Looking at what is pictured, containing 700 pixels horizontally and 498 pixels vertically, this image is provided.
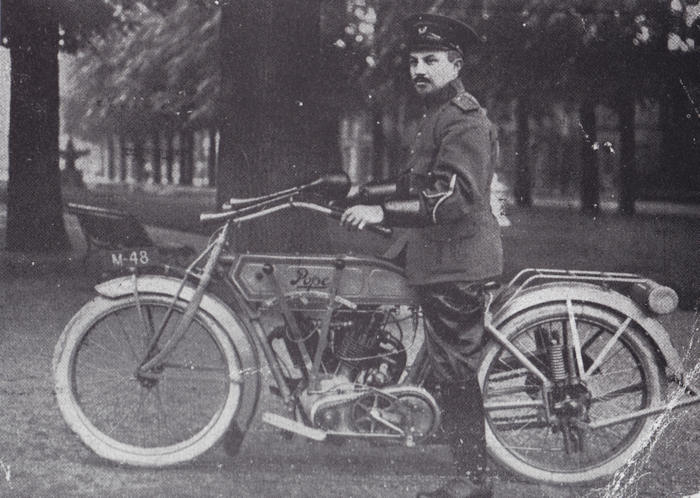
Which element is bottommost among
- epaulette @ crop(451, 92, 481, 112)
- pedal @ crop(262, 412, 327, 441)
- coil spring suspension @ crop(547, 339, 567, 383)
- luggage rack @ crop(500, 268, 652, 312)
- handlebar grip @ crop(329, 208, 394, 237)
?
pedal @ crop(262, 412, 327, 441)

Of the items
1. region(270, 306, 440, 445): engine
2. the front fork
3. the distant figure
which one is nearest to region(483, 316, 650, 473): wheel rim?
region(270, 306, 440, 445): engine

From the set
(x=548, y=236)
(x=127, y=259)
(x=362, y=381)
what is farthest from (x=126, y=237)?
(x=548, y=236)

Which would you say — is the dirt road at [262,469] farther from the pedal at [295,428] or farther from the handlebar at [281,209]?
the handlebar at [281,209]

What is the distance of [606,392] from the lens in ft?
12.9

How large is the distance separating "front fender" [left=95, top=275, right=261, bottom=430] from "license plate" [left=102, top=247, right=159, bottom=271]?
0.05 meters

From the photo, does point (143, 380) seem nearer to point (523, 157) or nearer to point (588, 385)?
point (588, 385)

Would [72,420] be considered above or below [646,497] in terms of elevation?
above

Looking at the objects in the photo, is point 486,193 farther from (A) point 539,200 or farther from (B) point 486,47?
(A) point 539,200

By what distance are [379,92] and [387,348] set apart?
188 inches

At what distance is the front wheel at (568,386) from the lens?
3.85 meters

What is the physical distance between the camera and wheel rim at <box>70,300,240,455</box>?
3.87m

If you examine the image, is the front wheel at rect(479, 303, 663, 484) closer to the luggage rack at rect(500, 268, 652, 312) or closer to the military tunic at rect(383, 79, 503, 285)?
the luggage rack at rect(500, 268, 652, 312)

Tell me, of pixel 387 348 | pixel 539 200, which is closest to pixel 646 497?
pixel 387 348

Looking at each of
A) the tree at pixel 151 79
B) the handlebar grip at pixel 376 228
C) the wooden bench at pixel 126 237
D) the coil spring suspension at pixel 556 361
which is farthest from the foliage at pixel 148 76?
the coil spring suspension at pixel 556 361
